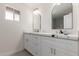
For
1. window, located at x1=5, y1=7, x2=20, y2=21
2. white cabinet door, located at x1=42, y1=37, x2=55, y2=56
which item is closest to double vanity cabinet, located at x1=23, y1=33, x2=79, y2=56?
white cabinet door, located at x1=42, y1=37, x2=55, y2=56

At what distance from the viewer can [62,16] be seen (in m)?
1.73

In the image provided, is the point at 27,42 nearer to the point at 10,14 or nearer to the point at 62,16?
the point at 10,14

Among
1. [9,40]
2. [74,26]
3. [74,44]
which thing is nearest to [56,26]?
[74,26]

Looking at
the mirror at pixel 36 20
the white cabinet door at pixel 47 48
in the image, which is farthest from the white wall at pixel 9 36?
the white cabinet door at pixel 47 48

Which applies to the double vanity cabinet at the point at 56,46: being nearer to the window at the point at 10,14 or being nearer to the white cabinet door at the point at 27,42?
the white cabinet door at the point at 27,42

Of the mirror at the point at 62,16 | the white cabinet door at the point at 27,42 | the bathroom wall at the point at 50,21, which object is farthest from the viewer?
the white cabinet door at the point at 27,42

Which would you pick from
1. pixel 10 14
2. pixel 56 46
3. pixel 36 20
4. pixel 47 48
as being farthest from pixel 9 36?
pixel 56 46

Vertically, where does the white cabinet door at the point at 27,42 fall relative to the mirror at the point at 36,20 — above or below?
below

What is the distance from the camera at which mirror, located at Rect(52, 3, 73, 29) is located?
158 cm

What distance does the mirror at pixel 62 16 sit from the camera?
5.19 ft

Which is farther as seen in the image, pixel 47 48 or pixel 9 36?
pixel 9 36

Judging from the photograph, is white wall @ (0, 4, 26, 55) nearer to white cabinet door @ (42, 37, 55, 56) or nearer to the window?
the window

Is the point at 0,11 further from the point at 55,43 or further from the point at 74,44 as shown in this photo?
the point at 74,44

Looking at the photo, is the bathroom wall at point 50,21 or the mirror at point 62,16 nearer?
the bathroom wall at point 50,21
